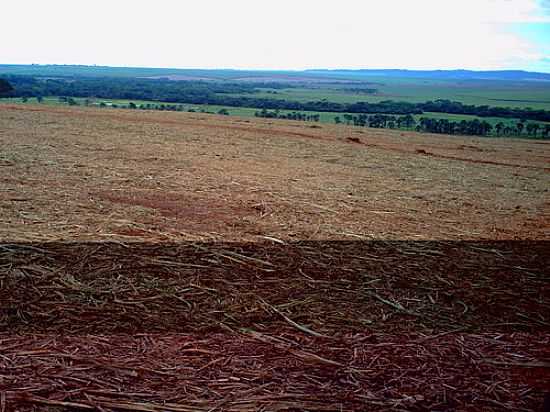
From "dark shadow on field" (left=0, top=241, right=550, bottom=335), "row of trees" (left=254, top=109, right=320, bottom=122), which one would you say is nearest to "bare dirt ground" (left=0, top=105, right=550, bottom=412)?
"dark shadow on field" (left=0, top=241, right=550, bottom=335)

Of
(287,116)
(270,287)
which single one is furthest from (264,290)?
(287,116)

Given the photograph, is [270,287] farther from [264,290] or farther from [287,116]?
[287,116]

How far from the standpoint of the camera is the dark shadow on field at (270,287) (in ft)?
12.3

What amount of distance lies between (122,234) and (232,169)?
397cm

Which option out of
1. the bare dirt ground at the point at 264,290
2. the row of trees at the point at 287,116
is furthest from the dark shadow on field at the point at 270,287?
the row of trees at the point at 287,116

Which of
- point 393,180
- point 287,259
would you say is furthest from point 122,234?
point 393,180

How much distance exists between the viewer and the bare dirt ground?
2.99 meters

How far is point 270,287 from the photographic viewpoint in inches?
170

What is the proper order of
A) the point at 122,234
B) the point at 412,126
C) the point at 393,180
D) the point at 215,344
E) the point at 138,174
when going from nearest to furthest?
the point at 215,344, the point at 122,234, the point at 138,174, the point at 393,180, the point at 412,126

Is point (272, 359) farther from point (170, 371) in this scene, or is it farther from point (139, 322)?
point (139, 322)

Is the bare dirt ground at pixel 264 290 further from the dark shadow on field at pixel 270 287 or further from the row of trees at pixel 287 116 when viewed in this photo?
the row of trees at pixel 287 116

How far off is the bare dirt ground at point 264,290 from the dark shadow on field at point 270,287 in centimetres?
2

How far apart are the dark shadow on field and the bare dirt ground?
0.06 ft

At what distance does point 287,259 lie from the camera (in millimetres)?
4949
